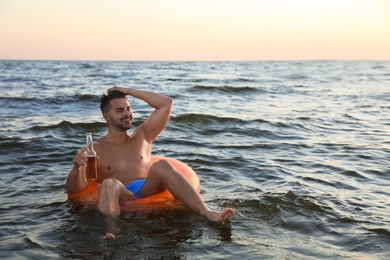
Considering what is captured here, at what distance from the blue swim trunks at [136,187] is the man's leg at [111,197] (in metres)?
0.28

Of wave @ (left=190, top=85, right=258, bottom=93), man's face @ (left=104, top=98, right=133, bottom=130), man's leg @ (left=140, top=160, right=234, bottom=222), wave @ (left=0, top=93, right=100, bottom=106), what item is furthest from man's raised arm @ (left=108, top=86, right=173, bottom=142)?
wave @ (left=190, top=85, right=258, bottom=93)

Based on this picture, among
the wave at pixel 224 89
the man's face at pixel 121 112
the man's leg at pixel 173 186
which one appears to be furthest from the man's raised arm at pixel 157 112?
the wave at pixel 224 89

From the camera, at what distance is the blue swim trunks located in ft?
17.5

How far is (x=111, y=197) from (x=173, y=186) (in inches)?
24.7

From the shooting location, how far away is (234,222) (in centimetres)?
492

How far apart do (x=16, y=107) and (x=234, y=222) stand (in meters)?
11.4

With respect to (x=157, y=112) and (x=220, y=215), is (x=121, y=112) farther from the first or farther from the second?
(x=220, y=215)

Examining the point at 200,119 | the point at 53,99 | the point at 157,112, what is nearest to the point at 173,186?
the point at 157,112

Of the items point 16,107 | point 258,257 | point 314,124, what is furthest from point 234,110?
point 258,257

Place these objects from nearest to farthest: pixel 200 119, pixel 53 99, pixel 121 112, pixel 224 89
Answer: pixel 121 112 → pixel 200 119 → pixel 53 99 → pixel 224 89

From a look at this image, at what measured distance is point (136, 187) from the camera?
5.38 meters

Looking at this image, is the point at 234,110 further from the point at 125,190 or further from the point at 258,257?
the point at 258,257

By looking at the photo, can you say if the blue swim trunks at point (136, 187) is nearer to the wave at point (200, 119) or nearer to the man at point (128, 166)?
the man at point (128, 166)

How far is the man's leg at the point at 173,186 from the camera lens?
490 cm
